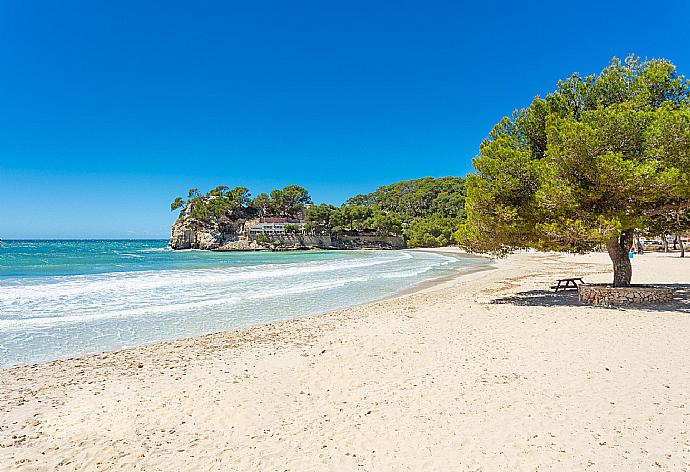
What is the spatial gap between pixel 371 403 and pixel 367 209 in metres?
90.8

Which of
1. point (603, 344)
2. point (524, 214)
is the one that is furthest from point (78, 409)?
point (524, 214)

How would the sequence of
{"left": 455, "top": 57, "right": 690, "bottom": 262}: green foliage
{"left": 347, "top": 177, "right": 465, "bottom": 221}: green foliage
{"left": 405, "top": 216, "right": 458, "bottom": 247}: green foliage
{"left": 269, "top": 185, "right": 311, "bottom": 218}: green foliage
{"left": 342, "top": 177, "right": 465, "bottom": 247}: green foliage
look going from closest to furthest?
{"left": 455, "top": 57, "right": 690, "bottom": 262}: green foliage, {"left": 405, "top": 216, "right": 458, "bottom": 247}: green foliage, {"left": 342, "top": 177, "right": 465, "bottom": 247}: green foliage, {"left": 347, "top": 177, "right": 465, "bottom": 221}: green foliage, {"left": 269, "top": 185, "right": 311, "bottom": 218}: green foliage

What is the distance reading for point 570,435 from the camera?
13.3 ft

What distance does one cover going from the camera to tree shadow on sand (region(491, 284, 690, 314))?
35.4 feet

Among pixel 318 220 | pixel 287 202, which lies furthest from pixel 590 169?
pixel 287 202

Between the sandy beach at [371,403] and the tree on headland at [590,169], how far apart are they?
3.33 metres

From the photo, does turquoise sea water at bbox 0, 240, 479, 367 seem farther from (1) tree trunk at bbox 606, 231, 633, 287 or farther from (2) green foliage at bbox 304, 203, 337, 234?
(2) green foliage at bbox 304, 203, 337, 234

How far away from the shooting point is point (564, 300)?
41.9ft

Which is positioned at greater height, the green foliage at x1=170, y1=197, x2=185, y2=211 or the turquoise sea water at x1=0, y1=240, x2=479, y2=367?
the green foliage at x1=170, y1=197, x2=185, y2=211

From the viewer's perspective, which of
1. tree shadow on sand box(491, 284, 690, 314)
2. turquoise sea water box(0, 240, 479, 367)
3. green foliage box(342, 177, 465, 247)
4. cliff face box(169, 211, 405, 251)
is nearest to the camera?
turquoise sea water box(0, 240, 479, 367)

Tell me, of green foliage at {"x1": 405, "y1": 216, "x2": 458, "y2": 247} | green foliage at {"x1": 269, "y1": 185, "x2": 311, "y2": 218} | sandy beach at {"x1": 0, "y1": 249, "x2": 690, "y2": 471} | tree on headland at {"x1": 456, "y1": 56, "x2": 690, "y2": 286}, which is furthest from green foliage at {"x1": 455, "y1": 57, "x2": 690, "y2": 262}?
green foliage at {"x1": 269, "y1": 185, "x2": 311, "y2": 218}

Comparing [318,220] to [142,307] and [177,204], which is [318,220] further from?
[142,307]

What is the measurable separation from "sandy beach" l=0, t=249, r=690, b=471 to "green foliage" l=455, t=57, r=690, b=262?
3312 mm

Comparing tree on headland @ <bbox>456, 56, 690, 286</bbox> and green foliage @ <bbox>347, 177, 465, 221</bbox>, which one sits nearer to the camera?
tree on headland @ <bbox>456, 56, 690, 286</bbox>
